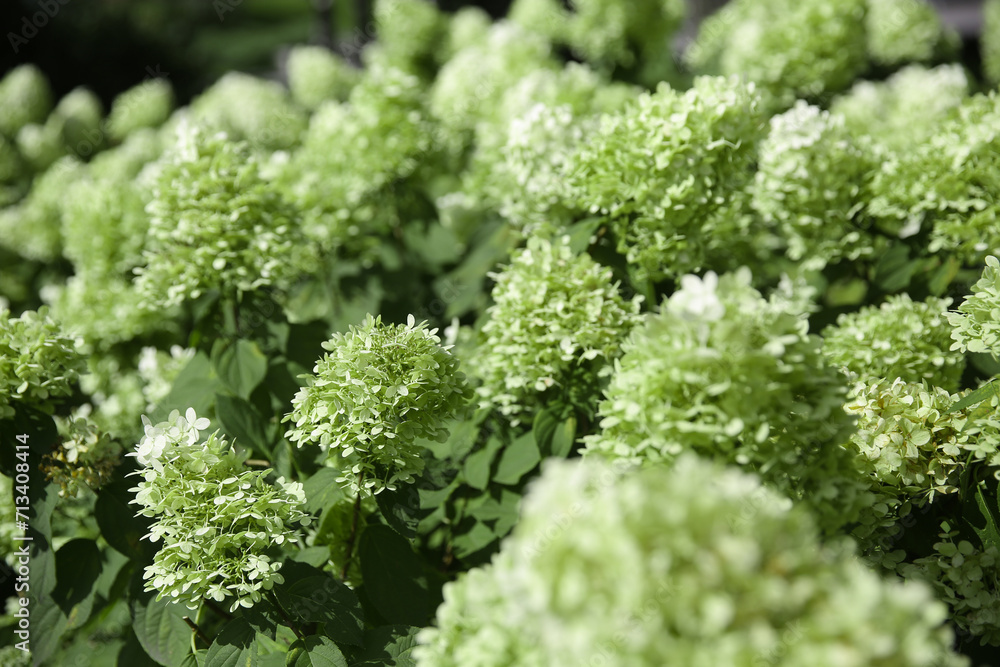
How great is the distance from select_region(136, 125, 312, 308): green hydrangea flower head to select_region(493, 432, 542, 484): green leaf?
909 mm

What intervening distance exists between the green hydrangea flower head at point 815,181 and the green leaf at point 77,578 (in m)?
2.27

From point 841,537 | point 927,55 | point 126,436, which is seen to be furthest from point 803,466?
point 927,55

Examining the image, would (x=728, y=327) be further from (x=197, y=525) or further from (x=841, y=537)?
(x=197, y=525)

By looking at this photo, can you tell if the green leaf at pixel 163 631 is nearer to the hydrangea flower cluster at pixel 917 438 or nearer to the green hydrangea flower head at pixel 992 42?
the hydrangea flower cluster at pixel 917 438

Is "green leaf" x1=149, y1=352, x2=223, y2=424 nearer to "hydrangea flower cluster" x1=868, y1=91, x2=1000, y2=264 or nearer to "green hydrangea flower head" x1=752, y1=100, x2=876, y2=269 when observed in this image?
"green hydrangea flower head" x1=752, y1=100, x2=876, y2=269

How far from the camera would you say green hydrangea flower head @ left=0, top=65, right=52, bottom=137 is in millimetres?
6219

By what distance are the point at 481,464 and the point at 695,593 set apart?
1.21 meters

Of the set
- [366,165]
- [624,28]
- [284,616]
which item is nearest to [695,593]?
[284,616]

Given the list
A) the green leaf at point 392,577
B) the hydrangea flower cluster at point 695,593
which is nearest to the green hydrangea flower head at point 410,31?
the green leaf at point 392,577

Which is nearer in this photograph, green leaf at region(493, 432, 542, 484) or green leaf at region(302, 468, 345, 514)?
green leaf at region(302, 468, 345, 514)

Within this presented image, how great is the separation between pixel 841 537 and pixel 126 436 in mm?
2481

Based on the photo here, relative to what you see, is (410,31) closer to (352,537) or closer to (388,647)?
(352,537)

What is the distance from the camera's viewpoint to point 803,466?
4.04 ft

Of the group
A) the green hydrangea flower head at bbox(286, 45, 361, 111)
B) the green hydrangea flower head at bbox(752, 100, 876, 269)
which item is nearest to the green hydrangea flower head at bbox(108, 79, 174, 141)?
the green hydrangea flower head at bbox(286, 45, 361, 111)
